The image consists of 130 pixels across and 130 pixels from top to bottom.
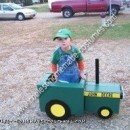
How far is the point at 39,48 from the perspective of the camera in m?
10.6

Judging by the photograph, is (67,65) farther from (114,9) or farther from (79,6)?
(79,6)

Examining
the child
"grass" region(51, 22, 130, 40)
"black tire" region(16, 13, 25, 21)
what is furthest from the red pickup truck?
the child

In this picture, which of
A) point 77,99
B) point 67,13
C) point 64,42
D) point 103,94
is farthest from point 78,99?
point 67,13

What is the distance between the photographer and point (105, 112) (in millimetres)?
4852

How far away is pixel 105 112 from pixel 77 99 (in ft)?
1.72

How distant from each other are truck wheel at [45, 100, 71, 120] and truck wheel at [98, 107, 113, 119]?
498mm

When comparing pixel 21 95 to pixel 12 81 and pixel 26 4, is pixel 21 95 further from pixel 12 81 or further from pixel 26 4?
pixel 26 4

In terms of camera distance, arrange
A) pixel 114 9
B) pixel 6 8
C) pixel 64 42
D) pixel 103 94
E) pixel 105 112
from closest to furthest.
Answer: pixel 64 42, pixel 103 94, pixel 105 112, pixel 114 9, pixel 6 8

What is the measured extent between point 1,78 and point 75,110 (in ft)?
10.0

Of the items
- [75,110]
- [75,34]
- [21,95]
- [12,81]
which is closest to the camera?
[75,110]

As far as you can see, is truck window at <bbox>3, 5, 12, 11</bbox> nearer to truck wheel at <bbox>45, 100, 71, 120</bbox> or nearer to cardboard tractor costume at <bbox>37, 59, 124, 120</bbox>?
cardboard tractor costume at <bbox>37, 59, 124, 120</bbox>

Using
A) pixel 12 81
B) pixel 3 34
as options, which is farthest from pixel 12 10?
pixel 12 81

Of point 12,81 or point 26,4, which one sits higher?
point 26,4

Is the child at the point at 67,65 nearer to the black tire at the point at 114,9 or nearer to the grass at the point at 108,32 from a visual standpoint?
the grass at the point at 108,32
